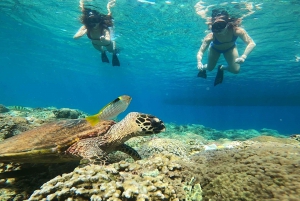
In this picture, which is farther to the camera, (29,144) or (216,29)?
(216,29)

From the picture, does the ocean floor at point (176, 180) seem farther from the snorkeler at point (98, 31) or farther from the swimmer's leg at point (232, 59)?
the snorkeler at point (98, 31)

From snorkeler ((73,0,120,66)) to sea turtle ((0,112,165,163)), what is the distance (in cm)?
1029

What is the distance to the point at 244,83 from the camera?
116ft

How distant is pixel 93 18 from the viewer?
1501 centimetres

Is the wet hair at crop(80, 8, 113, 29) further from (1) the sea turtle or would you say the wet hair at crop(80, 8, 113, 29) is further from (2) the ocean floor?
(2) the ocean floor

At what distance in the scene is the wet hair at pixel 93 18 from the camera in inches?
575

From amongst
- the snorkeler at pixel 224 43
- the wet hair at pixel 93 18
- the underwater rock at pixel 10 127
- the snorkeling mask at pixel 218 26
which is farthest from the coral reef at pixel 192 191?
the wet hair at pixel 93 18

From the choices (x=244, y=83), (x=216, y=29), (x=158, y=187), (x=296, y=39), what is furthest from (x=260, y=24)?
(x=244, y=83)

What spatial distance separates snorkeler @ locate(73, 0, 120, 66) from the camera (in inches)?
536

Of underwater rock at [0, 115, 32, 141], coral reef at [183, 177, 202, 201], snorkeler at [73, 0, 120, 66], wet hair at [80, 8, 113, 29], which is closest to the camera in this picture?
coral reef at [183, 177, 202, 201]

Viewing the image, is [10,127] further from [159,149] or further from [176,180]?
[176,180]

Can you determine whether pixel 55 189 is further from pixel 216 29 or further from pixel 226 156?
pixel 216 29

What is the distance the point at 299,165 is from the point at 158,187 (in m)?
1.74

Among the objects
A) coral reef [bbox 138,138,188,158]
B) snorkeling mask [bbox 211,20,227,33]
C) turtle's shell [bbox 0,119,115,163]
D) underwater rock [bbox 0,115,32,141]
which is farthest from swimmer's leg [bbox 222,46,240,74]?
underwater rock [bbox 0,115,32,141]
